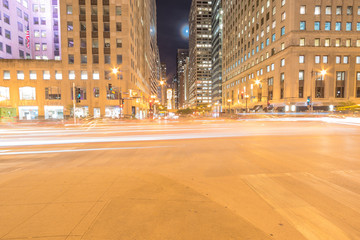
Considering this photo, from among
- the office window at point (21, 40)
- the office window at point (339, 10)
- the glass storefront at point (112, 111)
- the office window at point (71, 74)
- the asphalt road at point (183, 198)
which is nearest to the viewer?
the asphalt road at point (183, 198)

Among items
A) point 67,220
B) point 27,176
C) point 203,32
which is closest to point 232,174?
point 67,220

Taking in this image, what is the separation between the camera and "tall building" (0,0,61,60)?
150ft

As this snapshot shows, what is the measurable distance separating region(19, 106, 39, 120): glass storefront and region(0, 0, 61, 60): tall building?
56.7ft

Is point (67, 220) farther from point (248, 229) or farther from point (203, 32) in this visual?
point (203, 32)

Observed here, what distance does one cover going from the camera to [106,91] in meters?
40.4

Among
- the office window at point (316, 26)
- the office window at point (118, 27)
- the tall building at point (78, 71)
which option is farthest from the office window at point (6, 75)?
the office window at point (316, 26)

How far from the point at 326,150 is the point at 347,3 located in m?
57.1

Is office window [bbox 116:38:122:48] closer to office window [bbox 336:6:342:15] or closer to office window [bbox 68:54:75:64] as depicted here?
office window [bbox 68:54:75:64]

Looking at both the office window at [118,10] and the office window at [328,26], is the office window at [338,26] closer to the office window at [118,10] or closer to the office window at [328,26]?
the office window at [328,26]

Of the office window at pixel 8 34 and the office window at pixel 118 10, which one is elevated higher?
the office window at pixel 118 10

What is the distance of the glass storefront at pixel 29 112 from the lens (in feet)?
130

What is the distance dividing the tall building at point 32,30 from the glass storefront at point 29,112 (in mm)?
17273

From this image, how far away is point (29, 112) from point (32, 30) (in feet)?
97.3

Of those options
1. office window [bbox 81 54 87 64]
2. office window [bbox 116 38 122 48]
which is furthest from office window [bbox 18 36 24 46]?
office window [bbox 116 38 122 48]
